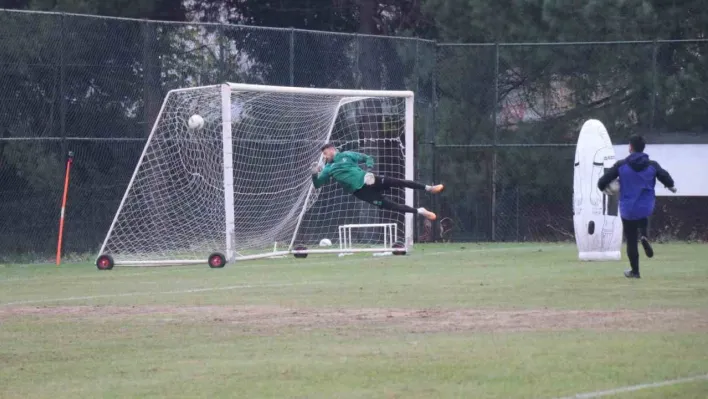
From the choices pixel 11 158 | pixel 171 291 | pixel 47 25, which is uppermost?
pixel 47 25

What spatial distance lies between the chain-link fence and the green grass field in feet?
15.4

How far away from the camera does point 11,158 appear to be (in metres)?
21.7

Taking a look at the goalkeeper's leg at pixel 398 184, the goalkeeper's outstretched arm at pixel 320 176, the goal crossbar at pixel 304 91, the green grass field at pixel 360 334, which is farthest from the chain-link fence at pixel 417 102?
the goalkeeper's leg at pixel 398 184

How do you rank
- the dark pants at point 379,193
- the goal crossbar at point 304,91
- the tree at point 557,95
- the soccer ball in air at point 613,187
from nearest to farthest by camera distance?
the soccer ball in air at point 613,187
the dark pants at point 379,193
the goal crossbar at point 304,91
the tree at point 557,95

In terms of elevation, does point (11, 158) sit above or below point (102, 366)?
above

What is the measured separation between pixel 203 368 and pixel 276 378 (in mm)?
707

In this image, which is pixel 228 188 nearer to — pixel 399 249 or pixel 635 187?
pixel 399 249

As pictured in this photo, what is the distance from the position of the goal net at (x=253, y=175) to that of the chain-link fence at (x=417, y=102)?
1346mm

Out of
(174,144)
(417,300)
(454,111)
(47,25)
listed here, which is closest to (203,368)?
(417,300)

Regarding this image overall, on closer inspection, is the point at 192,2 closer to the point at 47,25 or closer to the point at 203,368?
the point at 47,25

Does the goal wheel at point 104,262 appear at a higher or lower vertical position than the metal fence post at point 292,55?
lower

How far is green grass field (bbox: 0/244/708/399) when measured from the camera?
25.9 feet

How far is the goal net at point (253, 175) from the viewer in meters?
21.2

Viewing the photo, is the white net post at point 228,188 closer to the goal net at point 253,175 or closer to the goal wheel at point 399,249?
the goal net at point 253,175
